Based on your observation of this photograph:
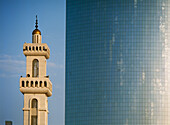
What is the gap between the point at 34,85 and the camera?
11050 cm

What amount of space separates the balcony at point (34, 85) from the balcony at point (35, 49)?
4.74 meters

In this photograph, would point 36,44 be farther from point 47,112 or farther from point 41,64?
point 47,112

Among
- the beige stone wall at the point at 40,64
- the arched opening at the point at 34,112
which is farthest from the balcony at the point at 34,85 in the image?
the arched opening at the point at 34,112

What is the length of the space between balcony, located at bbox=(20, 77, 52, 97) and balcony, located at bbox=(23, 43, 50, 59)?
474cm

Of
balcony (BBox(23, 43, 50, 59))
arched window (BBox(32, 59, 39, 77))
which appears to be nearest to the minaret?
arched window (BBox(32, 59, 39, 77))

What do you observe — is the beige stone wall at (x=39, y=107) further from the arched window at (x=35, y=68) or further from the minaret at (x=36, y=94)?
the arched window at (x=35, y=68)

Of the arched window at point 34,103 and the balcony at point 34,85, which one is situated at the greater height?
the balcony at point 34,85

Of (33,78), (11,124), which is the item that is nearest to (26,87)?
(33,78)

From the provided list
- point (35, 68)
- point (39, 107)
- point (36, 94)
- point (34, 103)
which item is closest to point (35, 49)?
point (35, 68)

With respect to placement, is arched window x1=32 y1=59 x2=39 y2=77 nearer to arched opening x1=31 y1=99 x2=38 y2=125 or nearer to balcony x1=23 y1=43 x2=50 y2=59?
balcony x1=23 y1=43 x2=50 y2=59

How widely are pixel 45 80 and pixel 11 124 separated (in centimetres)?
1364

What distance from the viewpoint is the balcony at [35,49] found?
112750mm

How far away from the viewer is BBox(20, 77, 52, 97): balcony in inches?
4348

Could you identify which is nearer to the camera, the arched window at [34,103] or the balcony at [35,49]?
the arched window at [34,103]
